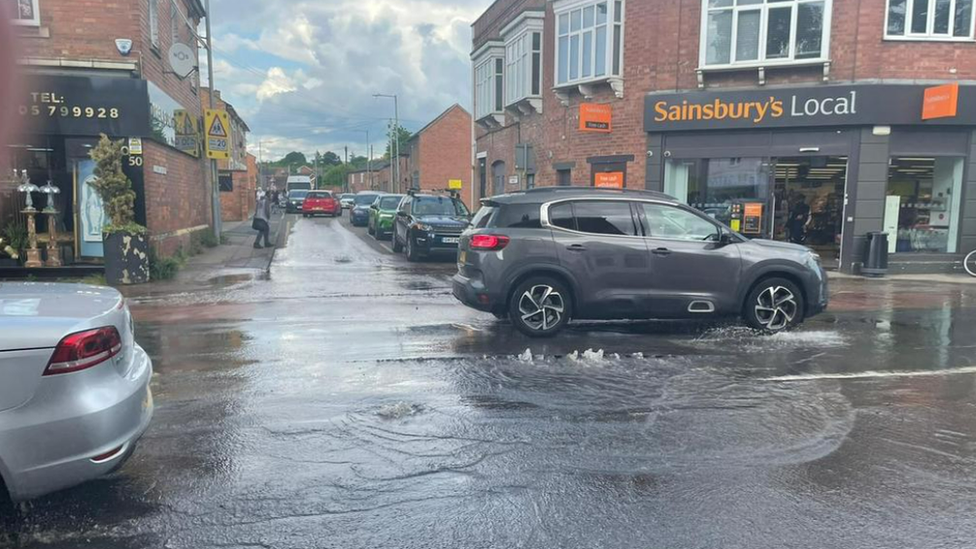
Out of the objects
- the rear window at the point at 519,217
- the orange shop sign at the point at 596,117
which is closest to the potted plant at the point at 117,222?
the rear window at the point at 519,217

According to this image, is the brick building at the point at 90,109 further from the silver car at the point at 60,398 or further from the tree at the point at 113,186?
the silver car at the point at 60,398

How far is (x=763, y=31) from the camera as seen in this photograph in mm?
15625

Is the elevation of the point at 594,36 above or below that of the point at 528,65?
above

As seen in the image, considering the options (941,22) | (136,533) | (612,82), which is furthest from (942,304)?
(136,533)

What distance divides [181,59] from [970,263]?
18092mm

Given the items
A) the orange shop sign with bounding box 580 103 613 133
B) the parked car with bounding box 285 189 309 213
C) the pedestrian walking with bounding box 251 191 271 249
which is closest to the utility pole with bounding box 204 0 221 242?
the pedestrian walking with bounding box 251 191 271 249

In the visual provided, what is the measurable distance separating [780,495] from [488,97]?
75.4 ft

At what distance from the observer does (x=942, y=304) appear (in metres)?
11.3

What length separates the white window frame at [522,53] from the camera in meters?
20.8

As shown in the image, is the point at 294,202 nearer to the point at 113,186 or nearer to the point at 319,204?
the point at 319,204

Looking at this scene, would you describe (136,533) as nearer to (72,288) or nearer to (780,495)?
(72,288)

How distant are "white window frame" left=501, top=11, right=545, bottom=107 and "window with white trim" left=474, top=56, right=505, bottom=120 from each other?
168cm

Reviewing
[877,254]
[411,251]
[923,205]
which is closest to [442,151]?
[411,251]

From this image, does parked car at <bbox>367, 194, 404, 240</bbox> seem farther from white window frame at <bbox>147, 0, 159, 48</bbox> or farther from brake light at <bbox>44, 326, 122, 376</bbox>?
brake light at <bbox>44, 326, 122, 376</bbox>
